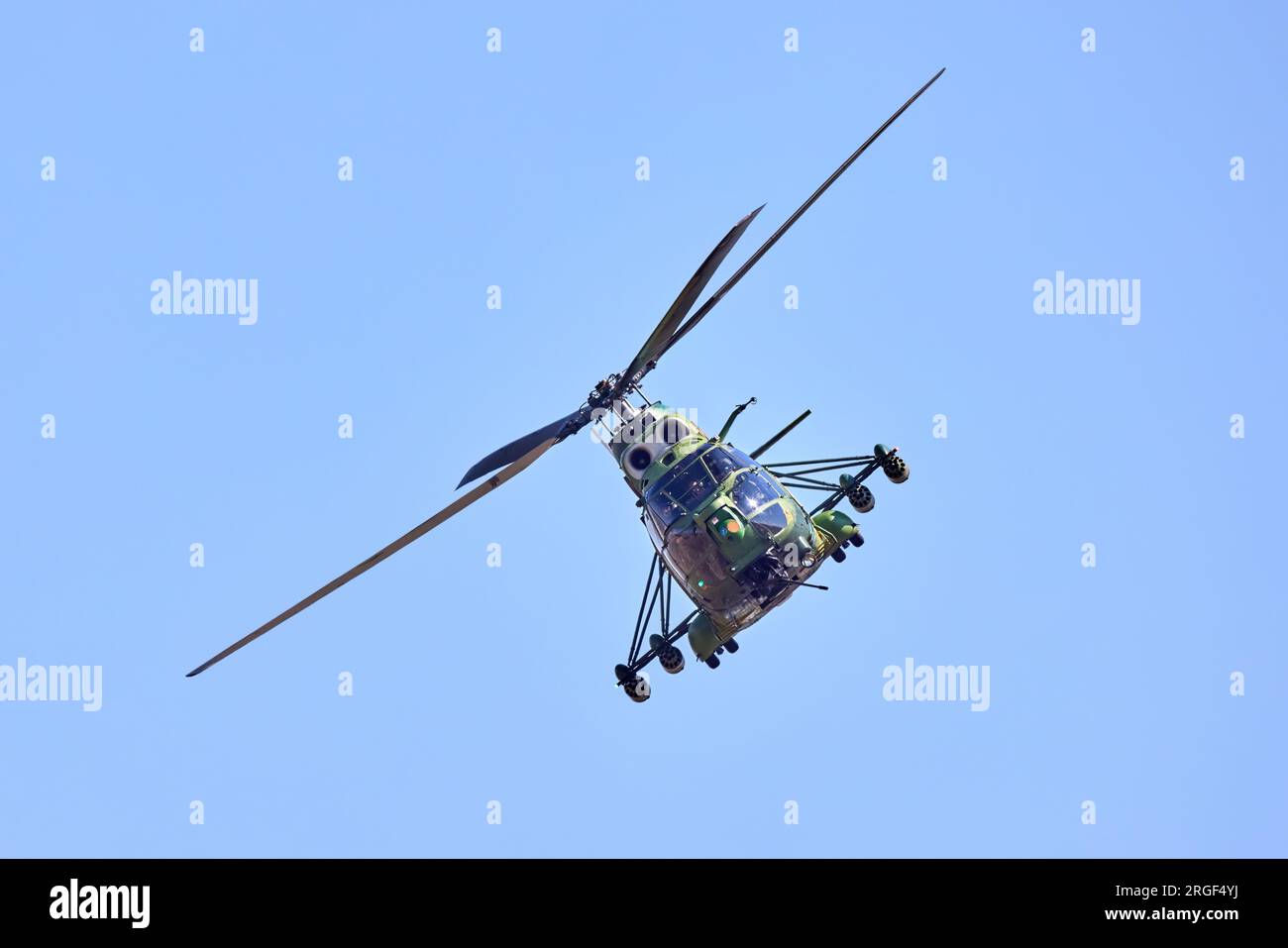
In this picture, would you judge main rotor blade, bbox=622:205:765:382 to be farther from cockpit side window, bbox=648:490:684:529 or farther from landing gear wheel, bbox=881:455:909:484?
landing gear wheel, bbox=881:455:909:484

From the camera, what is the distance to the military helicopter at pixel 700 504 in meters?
59.5

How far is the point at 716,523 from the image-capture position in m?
59.8

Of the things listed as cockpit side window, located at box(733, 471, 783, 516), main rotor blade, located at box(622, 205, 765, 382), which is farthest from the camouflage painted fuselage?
main rotor blade, located at box(622, 205, 765, 382)

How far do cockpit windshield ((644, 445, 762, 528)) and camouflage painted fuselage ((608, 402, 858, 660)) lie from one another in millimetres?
30

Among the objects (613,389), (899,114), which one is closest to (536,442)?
(613,389)

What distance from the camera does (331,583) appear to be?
5709 cm

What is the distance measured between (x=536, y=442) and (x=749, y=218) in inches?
373

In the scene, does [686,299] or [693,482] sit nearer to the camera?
[686,299]

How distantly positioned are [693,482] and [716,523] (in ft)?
6.02

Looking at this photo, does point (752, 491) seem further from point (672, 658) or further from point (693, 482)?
point (672, 658)

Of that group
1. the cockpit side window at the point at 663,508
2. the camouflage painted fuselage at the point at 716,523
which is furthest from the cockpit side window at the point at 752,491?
the cockpit side window at the point at 663,508

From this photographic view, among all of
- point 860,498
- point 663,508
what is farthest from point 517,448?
point 860,498
